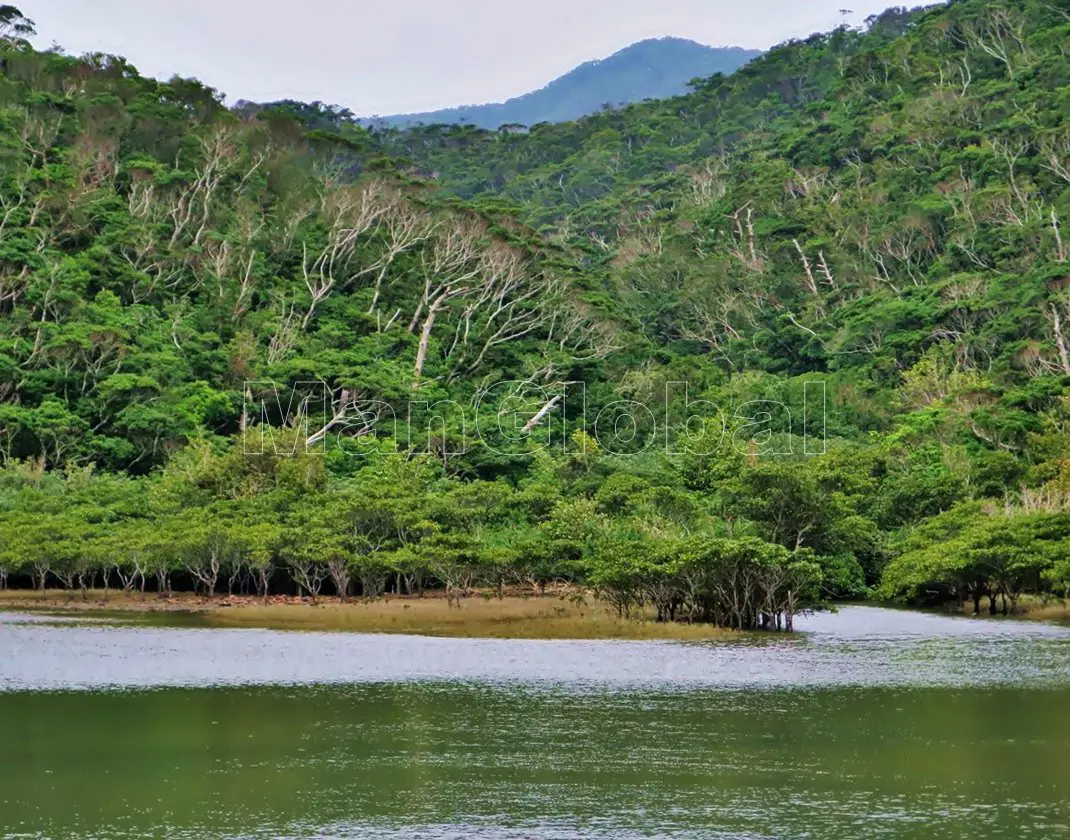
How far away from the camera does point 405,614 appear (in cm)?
3800

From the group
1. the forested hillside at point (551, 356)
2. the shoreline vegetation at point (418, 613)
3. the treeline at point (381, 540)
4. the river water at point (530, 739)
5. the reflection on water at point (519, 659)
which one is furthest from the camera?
the forested hillside at point (551, 356)

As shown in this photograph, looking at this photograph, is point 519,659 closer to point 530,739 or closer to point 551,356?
point 530,739

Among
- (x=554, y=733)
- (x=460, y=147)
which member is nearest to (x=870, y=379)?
(x=554, y=733)

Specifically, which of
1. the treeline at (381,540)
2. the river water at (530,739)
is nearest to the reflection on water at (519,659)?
the river water at (530,739)

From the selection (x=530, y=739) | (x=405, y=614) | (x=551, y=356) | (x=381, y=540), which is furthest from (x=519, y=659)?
(x=551, y=356)

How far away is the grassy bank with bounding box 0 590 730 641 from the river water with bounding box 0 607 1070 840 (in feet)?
8.61

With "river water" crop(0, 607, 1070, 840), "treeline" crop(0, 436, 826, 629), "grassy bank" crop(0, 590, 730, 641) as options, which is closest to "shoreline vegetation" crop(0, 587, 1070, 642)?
"grassy bank" crop(0, 590, 730, 641)

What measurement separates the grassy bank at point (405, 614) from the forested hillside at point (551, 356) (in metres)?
0.94

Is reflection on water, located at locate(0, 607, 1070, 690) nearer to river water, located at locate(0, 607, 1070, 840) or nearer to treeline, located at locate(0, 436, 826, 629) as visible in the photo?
river water, located at locate(0, 607, 1070, 840)

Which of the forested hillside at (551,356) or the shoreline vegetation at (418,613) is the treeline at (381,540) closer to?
the forested hillside at (551,356)

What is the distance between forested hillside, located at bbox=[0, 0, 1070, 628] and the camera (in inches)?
1601

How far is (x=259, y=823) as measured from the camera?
52.9ft

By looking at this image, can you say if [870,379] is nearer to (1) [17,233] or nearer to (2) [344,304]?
(2) [344,304]

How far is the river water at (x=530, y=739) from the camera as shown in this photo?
16422 mm
